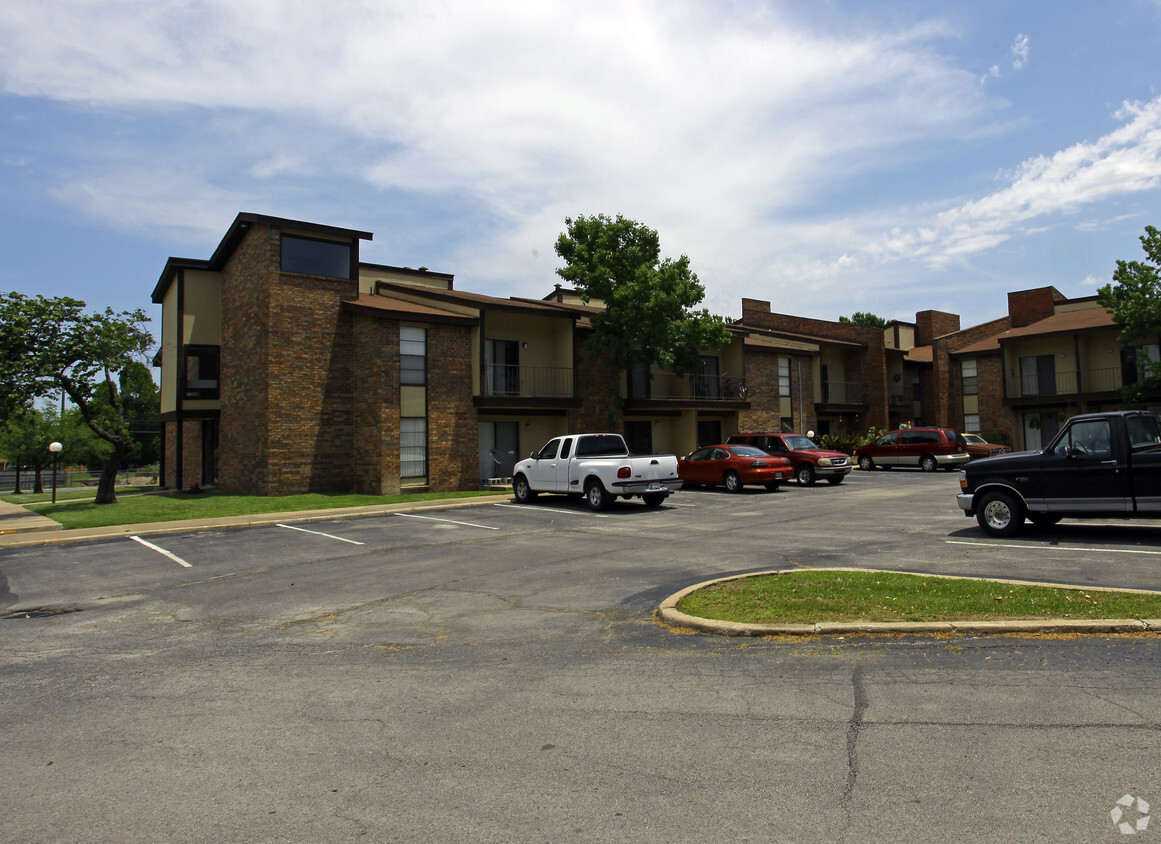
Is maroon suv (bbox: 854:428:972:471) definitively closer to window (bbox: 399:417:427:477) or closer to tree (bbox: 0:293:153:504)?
window (bbox: 399:417:427:477)

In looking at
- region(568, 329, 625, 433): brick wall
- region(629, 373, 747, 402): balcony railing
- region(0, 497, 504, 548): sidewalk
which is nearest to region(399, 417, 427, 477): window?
region(0, 497, 504, 548): sidewalk

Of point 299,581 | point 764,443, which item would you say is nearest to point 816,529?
point 299,581

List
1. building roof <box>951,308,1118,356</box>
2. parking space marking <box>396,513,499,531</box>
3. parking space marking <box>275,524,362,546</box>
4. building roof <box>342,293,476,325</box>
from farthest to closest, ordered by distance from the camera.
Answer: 1. building roof <box>951,308,1118,356</box>
2. building roof <box>342,293,476,325</box>
3. parking space marking <box>396,513,499,531</box>
4. parking space marking <box>275,524,362,546</box>

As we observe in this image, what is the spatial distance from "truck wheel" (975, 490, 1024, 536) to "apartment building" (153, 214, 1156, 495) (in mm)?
16383

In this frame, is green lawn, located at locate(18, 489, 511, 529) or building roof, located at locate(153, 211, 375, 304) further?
building roof, located at locate(153, 211, 375, 304)

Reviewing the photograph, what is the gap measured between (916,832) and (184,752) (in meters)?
4.09

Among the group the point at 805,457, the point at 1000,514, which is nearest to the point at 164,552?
the point at 1000,514

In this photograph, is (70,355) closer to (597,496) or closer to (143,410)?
(597,496)

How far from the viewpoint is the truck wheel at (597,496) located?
18.7 meters

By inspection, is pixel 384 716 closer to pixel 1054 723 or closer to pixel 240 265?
pixel 1054 723

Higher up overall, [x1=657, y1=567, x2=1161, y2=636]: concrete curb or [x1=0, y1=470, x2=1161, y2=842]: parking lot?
[x1=657, y1=567, x2=1161, y2=636]: concrete curb

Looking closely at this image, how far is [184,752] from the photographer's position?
457cm

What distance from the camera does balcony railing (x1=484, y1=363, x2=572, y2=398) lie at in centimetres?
2778

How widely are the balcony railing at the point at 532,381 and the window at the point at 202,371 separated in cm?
1022
